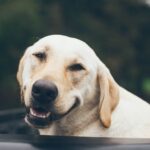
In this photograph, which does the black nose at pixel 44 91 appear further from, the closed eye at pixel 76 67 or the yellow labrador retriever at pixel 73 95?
the closed eye at pixel 76 67

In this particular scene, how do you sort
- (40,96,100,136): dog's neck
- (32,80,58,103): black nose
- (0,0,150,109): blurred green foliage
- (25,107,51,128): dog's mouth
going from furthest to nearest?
(0,0,150,109): blurred green foliage, (40,96,100,136): dog's neck, (25,107,51,128): dog's mouth, (32,80,58,103): black nose

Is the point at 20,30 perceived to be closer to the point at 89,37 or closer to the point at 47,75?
the point at 89,37

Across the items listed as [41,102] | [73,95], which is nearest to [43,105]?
[41,102]

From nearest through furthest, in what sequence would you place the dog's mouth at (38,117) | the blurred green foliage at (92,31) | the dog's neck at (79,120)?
1. the dog's mouth at (38,117)
2. the dog's neck at (79,120)
3. the blurred green foliage at (92,31)

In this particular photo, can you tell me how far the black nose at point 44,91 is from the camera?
3.25 meters

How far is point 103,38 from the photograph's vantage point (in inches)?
555

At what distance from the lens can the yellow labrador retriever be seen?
3.33 m

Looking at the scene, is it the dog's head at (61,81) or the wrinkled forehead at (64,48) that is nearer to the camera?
the dog's head at (61,81)

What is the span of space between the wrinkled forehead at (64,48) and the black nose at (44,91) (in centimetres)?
18

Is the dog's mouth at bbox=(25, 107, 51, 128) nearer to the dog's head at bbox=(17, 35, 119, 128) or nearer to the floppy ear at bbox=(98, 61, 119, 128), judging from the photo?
the dog's head at bbox=(17, 35, 119, 128)

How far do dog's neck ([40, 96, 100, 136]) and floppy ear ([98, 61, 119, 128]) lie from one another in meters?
0.06

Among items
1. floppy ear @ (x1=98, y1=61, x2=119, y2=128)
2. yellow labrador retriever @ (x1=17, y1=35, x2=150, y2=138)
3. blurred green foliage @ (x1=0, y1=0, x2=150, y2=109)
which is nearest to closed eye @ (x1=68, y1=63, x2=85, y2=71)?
→ yellow labrador retriever @ (x1=17, y1=35, x2=150, y2=138)

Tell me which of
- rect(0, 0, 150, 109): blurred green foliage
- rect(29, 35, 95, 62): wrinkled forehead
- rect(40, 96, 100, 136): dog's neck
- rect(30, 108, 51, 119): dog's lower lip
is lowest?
rect(0, 0, 150, 109): blurred green foliage

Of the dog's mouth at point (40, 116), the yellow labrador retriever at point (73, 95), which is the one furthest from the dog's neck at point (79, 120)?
the dog's mouth at point (40, 116)
